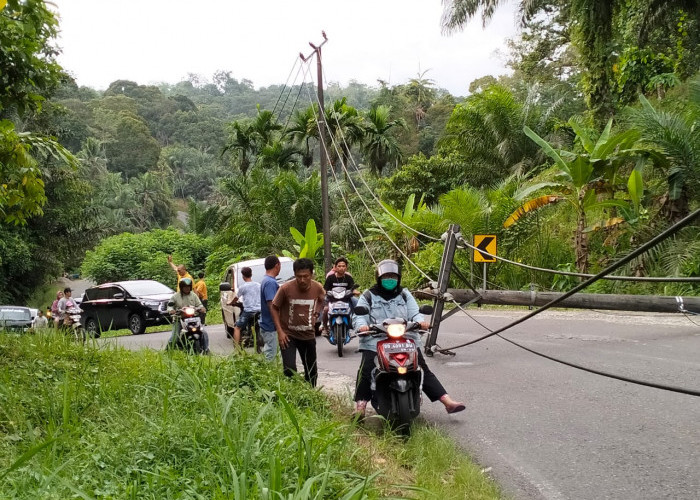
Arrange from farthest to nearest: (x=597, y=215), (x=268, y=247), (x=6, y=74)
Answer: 1. (x=268, y=247)
2. (x=597, y=215)
3. (x=6, y=74)

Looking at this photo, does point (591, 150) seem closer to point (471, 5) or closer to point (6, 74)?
point (471, 5)

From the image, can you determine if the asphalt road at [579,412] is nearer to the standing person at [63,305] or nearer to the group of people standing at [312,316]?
the group of people standing at [312,316]

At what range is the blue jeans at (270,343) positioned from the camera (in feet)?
26.5

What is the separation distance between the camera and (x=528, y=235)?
19.5m

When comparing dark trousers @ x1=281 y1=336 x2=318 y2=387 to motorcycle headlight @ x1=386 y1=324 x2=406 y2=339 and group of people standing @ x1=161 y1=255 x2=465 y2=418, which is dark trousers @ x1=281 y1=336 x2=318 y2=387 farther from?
motorcycle headlight @ x1=386 y1=324 x2=406 y2=339

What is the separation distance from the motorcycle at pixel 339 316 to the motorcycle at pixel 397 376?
519 cm

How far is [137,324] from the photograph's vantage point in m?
20.7

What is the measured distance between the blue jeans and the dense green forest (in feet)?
8.71

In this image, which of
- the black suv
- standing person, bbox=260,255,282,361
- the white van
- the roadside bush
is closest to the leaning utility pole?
the black suv

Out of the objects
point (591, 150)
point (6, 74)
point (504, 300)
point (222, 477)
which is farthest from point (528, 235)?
point (222, 477)

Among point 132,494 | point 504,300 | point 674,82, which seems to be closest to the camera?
point 132,494

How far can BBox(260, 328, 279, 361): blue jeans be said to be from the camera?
26.5 ft

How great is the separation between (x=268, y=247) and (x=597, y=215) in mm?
14546

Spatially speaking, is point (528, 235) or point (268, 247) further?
point (268, 247)
